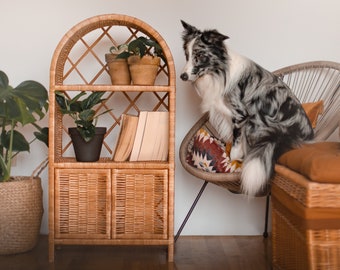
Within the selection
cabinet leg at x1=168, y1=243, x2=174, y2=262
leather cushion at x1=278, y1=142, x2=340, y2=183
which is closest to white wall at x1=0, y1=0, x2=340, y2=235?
cabinet leg at x1=168, y1=243, x2=174, y2=262

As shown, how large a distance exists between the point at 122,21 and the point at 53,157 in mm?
711

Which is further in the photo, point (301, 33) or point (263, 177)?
point (301, 33)

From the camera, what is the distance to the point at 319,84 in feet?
8.53

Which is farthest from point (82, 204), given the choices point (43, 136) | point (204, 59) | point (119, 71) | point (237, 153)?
point (204, 59)

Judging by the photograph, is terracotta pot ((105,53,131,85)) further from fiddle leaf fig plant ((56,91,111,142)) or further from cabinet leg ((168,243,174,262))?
cabinet leg ((168,243,174,262))

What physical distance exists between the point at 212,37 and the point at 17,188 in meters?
1.14

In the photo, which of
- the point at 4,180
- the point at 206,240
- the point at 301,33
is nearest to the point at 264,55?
the point at 301,33

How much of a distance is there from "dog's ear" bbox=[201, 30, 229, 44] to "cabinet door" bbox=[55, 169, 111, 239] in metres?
0.76

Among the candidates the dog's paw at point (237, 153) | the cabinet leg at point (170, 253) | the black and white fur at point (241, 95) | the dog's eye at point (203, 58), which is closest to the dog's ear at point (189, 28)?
the black and white fur at point (241, 95)

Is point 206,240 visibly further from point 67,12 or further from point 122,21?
point 67,12

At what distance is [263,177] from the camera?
199 centimetres

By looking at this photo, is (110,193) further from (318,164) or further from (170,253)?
(318,164)

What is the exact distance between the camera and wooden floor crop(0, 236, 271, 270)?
2.15 meters

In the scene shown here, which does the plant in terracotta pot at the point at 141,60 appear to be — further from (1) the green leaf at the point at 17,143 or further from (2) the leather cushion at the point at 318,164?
(2) the leather cushion at the point at 318,164
